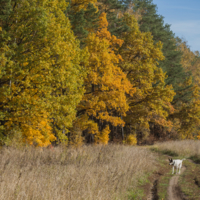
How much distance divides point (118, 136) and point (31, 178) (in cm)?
3551

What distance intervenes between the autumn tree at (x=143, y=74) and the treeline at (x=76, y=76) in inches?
5.1

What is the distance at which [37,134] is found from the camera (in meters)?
17.4

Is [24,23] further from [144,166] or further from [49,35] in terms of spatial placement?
[144,166]

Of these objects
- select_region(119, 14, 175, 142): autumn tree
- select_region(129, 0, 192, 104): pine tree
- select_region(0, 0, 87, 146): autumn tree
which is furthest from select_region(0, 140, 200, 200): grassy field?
select_region(129, 0, 192, 104): pine tree

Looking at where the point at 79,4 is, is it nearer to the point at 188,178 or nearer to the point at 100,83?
the point at 100,83

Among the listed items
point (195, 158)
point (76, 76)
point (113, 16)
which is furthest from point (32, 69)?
point (113, 16)

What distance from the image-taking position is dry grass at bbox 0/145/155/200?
621 cm

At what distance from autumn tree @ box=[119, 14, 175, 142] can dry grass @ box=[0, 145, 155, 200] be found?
19.4m

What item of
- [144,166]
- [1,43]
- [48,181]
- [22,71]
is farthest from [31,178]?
[1,43]

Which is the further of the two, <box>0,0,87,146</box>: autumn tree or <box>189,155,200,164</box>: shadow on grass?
<box>189,155,200,164</box>: shadow on grass

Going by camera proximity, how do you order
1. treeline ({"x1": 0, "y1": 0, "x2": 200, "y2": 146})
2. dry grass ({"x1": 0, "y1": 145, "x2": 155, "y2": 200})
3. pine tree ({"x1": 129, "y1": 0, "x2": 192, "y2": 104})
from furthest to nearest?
pine tree ({"x1": 129, "y1": 0, "x2": 192, "y2": 104})
treeline ({"x1": 0, "y1": 0, "x2": 200, "y2": 146})
dry grass ({"x1": 0, "y1": 145, "x2": 155, "y2": 200})

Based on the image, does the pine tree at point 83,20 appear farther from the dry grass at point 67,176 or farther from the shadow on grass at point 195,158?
the dry grass at point 67,176

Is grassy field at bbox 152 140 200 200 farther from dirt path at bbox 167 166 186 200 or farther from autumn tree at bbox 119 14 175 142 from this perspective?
autumn tree at bbox 119 14 175 142

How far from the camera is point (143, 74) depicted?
32.5 meters
